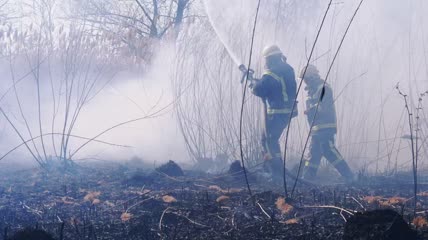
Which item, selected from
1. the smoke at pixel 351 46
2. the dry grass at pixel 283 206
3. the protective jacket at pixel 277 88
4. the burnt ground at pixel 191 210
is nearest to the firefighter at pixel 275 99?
the protective jacket at pixel 277 88

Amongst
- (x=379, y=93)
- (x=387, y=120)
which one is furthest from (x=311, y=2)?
(x=387, y=120)

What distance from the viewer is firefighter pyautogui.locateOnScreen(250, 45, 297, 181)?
818cm

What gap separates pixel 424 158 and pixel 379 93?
4.81 ft

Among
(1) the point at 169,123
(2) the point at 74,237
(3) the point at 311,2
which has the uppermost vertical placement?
(3) the point at 311,2

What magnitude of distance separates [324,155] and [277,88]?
143 cm

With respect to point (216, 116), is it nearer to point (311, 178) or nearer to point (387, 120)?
point (311, 178)

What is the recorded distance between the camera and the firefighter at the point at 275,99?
8.18 meters

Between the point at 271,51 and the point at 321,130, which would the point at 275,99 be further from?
the point at 321,130

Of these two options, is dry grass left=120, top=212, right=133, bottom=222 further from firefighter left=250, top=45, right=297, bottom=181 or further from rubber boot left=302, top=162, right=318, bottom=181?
rubber boot left=302, top=162, right=318, bottom=181

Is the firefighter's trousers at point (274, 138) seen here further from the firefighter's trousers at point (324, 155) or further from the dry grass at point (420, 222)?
the dry grass at point (420, 222)

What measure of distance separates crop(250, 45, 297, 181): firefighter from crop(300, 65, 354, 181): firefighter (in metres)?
0.34

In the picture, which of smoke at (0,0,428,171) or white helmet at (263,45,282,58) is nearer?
white helmet at (263,45,282,58)

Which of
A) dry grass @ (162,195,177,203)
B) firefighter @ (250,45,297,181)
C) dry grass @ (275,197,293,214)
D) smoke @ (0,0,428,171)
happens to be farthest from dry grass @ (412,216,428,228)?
smoke @ (0,0,428,171)

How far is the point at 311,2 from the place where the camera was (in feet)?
31.7
